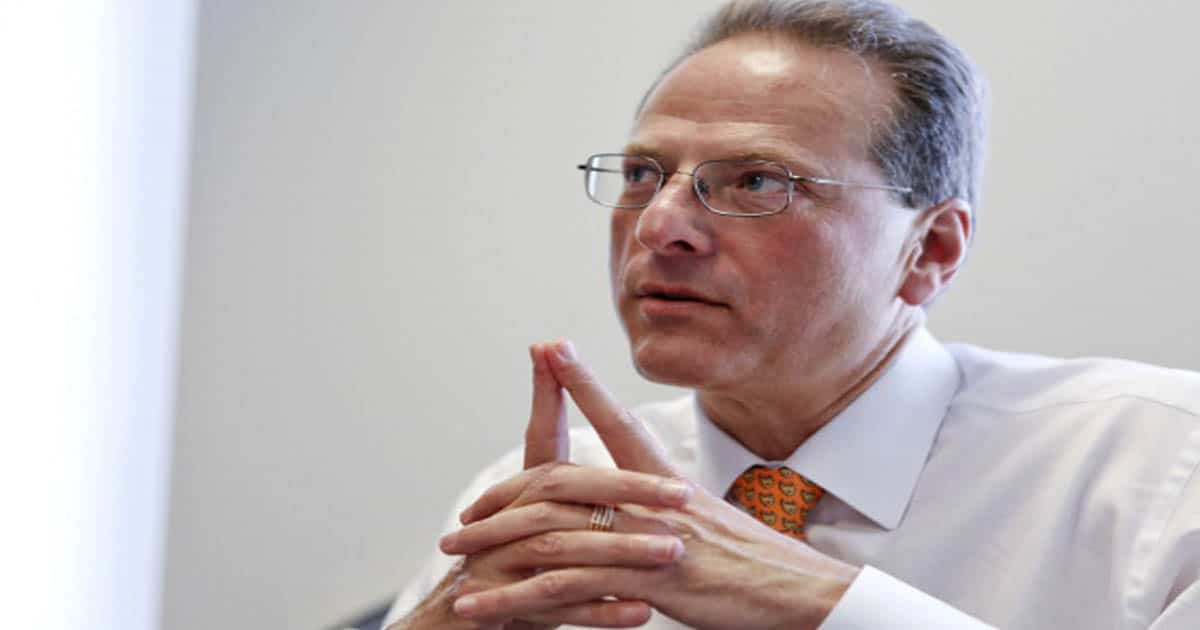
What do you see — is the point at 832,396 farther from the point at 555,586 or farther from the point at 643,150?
the point at 555,586

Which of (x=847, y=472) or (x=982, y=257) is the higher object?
(x=982, y=257)

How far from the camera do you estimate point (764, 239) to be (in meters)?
1.27

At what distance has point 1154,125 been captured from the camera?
73.7 inches

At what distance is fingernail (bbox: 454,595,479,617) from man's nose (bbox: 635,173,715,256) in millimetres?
398

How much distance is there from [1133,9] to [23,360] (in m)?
1.84

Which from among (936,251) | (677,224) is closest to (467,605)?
(677,224)

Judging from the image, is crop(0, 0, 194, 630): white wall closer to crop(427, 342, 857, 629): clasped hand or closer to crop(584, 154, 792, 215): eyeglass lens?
crop(427, 342, 857, 629): clasped hand

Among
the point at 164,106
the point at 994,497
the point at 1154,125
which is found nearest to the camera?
the point at 164,106

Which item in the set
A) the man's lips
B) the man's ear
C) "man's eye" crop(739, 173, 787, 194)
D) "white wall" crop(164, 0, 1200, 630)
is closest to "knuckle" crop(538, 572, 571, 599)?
the man's lips

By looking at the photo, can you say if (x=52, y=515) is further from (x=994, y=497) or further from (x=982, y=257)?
(x=982, y=257)

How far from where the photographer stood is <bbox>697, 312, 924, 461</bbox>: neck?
53.1 inches

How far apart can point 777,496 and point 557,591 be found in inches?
14.5

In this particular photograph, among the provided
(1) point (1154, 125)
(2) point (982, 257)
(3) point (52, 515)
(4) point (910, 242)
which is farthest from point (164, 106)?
(1) point (1154, 125)

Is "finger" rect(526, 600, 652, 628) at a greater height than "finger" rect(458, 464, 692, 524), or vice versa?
"finger" rect(458, 464, 692, 524)
